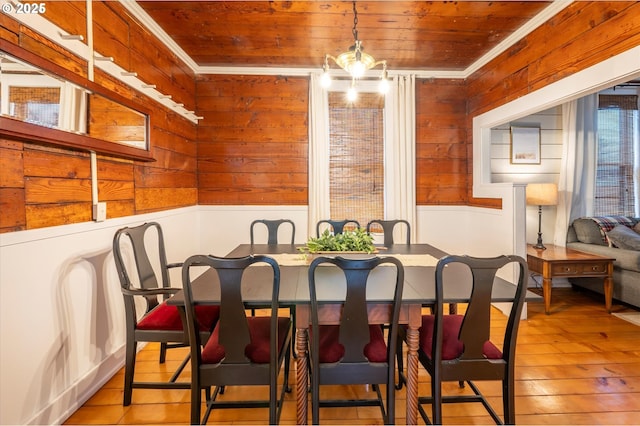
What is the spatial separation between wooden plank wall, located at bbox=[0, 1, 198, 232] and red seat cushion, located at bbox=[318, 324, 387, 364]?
1585 millimetres

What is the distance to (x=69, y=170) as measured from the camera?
1.87 m

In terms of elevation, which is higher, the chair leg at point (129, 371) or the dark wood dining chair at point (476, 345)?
the dark wood dining chair at point (476, 345)

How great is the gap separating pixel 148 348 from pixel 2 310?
4.58 ft

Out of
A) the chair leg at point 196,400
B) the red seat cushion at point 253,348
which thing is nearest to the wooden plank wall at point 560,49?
the red seat cushion at point 253,348

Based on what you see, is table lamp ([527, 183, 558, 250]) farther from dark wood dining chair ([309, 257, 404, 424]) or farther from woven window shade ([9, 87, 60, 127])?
woven window shade ([9, 87, 60, 127])

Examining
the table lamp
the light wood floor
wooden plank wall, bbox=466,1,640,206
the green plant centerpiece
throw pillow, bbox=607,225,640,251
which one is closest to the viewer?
the light wood floor

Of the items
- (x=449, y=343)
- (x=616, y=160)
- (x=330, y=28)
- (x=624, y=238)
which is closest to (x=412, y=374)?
(x=449, y=343)

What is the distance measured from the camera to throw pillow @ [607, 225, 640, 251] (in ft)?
10.8

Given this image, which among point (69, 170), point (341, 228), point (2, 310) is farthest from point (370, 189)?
point (2, 310)

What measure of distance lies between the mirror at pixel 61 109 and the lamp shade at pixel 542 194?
3803 millimetres

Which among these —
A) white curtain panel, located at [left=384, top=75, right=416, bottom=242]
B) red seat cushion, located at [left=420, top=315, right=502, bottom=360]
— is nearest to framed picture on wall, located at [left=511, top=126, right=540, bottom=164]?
white curtain panel, located at [left=384, top=75, right=416, bottom=242]

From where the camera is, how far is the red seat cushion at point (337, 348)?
1.59 metres

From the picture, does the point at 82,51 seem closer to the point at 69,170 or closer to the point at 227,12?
the point at 69,170

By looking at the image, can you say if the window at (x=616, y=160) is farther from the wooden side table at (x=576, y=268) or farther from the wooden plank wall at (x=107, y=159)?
the wooden plank wall at (x=107, y=159)
